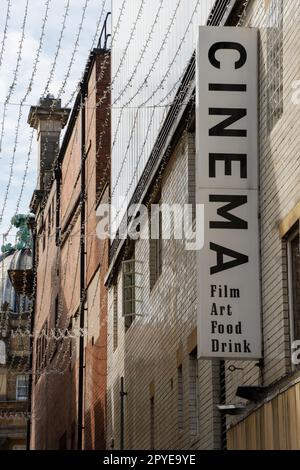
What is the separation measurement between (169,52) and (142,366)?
7.53 m

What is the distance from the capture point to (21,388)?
289 ft

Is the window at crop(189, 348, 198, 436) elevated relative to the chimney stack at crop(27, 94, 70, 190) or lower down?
lower down

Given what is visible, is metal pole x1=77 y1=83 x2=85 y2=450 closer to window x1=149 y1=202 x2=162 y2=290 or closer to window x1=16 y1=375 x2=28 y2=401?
window x1=149 y1=202 x2=162 y2=290

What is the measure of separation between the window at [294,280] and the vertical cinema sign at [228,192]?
3.16 ft

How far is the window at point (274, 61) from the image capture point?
60.4 feet

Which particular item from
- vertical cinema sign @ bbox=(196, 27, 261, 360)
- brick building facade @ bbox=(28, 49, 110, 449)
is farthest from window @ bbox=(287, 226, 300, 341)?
brick building facade @ bbox=(28, 49, 110, 449)

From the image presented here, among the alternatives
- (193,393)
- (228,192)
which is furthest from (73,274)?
(228,192)

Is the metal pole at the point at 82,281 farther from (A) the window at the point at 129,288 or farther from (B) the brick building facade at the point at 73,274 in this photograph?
(A) the window at the point at 129,288

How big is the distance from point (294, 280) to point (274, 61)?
311cm

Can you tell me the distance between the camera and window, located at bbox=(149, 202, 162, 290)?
2892 cm

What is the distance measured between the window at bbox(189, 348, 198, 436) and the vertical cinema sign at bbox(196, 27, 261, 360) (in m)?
5.63

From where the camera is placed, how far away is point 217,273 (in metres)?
18.8

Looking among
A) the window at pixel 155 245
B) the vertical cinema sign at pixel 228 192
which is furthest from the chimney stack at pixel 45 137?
the vertical cinema sign at pixel 228 192

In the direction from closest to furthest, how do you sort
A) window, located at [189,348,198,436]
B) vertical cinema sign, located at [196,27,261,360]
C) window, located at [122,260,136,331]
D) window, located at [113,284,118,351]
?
vertical cinema sign, located at [196,27,261,360], window, located at [189,348,198,436], window, located at [122,260,136,331], window, located at [113,284,118,351]
